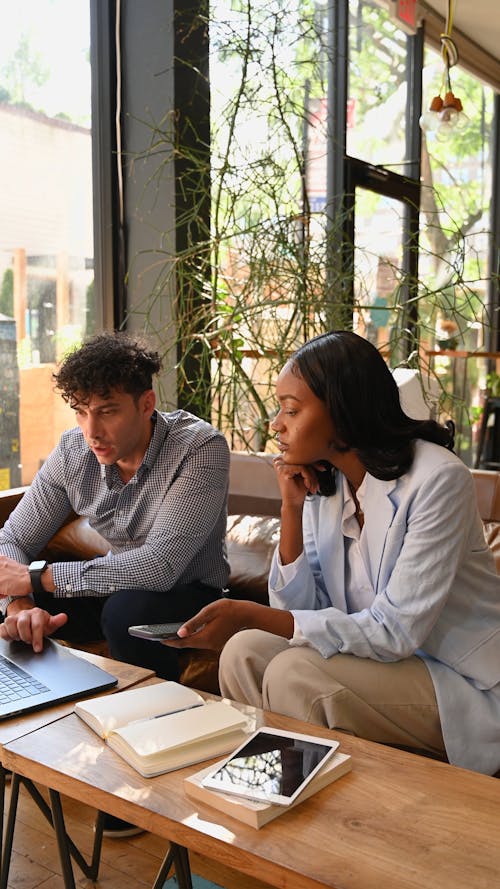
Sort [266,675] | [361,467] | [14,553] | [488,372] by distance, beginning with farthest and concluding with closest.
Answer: [488,372] → [14,553] → [361,467] → [266,675]

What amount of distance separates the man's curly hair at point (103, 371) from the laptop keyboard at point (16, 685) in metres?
0.76

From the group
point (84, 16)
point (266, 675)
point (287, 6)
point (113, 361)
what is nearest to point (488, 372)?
point (287, 6)

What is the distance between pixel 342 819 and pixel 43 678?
0.72m

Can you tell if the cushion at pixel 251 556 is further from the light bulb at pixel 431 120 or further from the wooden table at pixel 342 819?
the light bulb at pixel 431 120

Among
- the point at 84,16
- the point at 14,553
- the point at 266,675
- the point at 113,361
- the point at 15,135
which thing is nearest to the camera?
the point at 266,675

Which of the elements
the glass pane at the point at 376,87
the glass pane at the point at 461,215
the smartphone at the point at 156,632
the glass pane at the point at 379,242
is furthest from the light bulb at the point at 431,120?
the smartphone at the point at 156,632

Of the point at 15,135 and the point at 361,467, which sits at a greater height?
the point at 15,135

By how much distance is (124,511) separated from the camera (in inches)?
97.6

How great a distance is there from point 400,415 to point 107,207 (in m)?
2.46

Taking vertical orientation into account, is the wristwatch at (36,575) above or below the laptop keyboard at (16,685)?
above

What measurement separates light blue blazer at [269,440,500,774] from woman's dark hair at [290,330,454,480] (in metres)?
0.03

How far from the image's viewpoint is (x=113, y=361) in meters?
2.35

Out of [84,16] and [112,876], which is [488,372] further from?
[112,876]

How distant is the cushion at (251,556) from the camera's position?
105 inches
